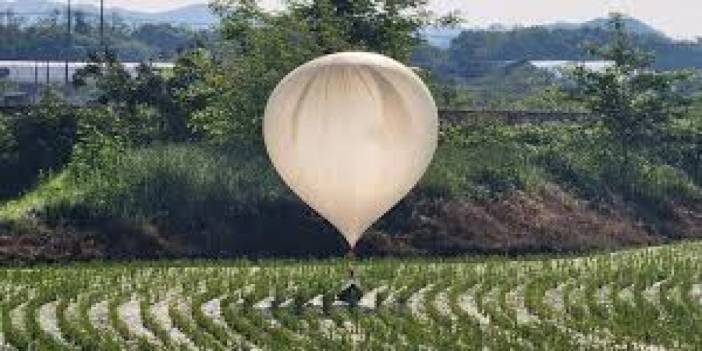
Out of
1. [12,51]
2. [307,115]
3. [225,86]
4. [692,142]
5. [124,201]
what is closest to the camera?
[307,115]

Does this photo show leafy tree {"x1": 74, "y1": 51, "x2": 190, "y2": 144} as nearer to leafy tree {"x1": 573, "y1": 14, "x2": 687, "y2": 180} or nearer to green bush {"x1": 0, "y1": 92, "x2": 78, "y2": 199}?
green bush {"x1": 0, "y1": 92, "x2": 78, "y2": 199}

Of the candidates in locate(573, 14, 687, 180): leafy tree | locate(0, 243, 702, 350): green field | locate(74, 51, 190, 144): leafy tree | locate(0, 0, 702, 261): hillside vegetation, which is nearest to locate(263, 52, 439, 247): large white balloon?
locate(0, 243, 702, 350): green field

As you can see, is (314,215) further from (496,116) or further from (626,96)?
(496,116)

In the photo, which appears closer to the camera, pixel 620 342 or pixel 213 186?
pixel 620 342

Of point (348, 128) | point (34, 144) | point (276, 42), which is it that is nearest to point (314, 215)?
point (276, 42)

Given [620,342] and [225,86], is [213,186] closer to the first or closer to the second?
[225,86]

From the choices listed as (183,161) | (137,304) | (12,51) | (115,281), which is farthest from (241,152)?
(12,51)

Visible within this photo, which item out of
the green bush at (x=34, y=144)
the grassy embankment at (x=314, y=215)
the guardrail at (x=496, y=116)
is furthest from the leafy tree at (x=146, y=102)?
the grassy embankment at (x=314, y=215)
